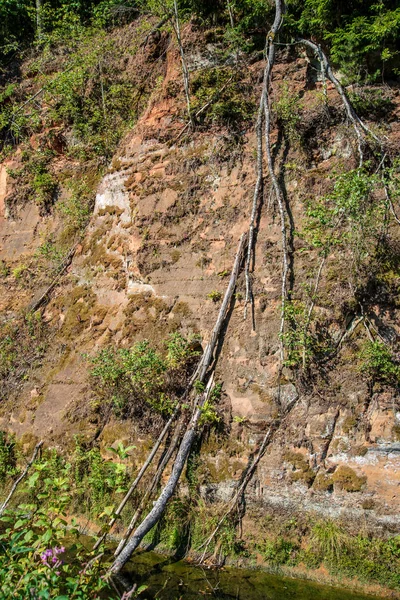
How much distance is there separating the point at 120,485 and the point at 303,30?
8.86 meters

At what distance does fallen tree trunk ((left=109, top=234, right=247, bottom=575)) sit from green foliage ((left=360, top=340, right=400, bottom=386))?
2.12m

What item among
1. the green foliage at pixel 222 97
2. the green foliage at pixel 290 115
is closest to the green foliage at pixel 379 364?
the green foliage at pixel 290 115

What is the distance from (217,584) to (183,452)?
5.15 feet

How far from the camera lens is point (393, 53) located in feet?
26.9

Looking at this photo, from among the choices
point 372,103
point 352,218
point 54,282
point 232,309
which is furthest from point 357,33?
point 54,282

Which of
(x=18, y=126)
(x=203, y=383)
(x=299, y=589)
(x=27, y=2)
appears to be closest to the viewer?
(x=299, y=589)

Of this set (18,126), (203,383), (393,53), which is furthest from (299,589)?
(18,126)

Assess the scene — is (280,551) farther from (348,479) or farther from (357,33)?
(357,33)

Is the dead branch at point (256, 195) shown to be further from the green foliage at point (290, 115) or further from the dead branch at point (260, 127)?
the green foliage at point (290, 115)

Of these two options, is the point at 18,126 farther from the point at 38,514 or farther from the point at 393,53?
the point at 38,514

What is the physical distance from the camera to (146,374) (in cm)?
697

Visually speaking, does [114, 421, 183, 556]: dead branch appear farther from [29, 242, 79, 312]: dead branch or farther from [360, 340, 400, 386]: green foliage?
[29, 242, 79, 312]: dead branch

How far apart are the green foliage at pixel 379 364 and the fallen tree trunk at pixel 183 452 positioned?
2.12 m

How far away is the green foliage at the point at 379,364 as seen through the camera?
582cm
